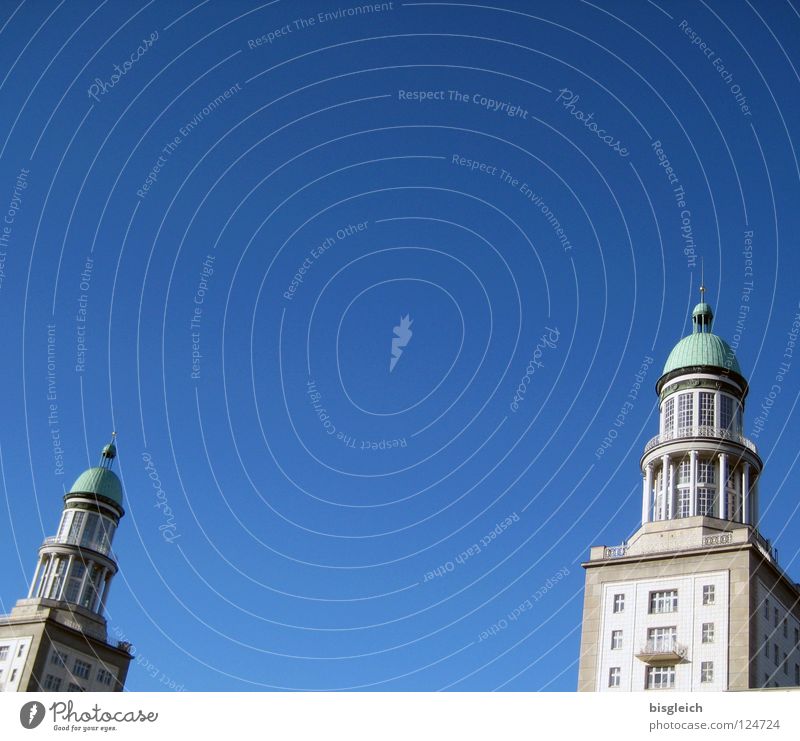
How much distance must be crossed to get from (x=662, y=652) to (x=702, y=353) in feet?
93.1

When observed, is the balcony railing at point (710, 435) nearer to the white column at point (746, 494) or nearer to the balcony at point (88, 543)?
the white column at point (746, 494)

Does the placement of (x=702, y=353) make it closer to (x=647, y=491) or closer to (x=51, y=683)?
(x=647, y=491)

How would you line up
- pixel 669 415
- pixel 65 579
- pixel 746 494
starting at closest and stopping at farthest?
pixel 746 494
pixel 669 415
pixel 65 579

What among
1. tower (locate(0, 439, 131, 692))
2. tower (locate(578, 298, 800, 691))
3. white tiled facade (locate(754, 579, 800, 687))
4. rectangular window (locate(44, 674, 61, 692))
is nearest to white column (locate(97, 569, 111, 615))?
tower (locate(0, 439, 131, 692))

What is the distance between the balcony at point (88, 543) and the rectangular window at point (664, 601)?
76011mm

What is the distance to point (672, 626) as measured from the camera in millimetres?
80000

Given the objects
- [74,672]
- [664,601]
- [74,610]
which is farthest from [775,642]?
[74,610]

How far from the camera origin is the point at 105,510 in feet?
445

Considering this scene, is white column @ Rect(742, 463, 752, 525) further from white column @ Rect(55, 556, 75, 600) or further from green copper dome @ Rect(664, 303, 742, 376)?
white column @ Rect(55, 556, 75, 600)
